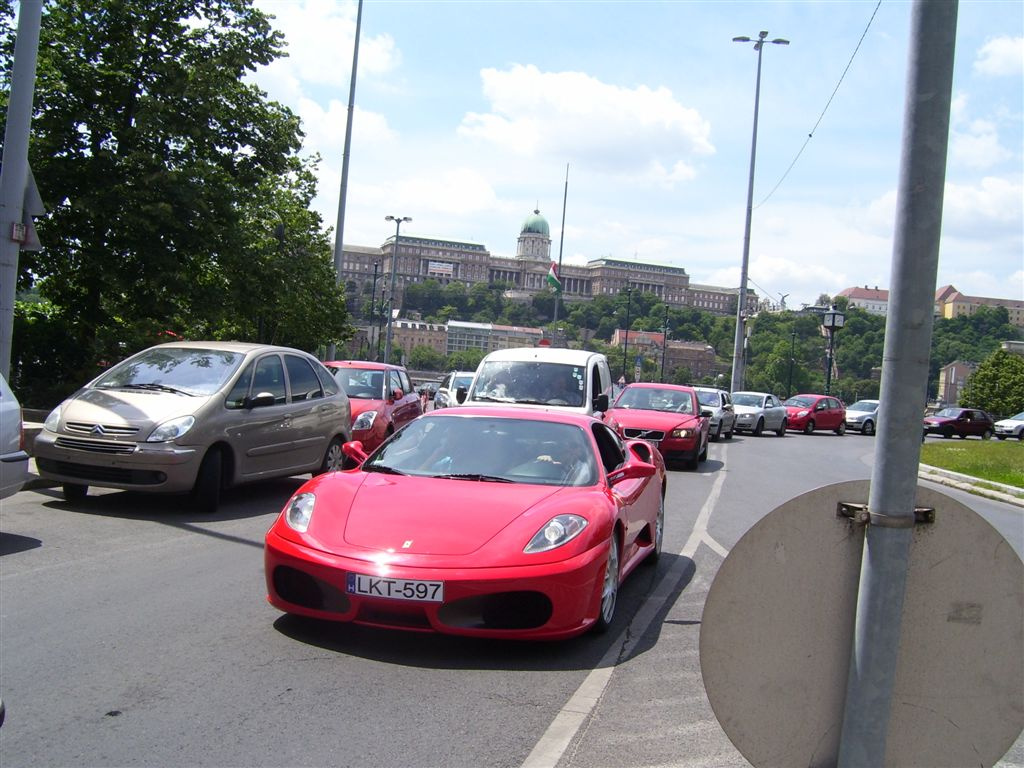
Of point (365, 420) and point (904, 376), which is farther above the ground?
point (904, 376)

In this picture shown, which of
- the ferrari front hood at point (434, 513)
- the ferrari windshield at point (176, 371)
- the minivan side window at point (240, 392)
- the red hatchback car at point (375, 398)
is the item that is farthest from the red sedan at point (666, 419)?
the ferrari front hood at point (434, 513)

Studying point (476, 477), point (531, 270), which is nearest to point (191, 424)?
point (476, 477)

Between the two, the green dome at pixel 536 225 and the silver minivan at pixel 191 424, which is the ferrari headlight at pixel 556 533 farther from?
the green dome at pixel 536 225

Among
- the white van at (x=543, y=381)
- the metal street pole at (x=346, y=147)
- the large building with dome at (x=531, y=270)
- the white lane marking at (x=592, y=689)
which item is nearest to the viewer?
the white lane marking at (x=592, y=689)

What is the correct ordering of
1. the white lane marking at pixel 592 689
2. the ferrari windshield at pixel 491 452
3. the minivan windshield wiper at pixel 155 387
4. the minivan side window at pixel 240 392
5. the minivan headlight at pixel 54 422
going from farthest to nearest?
the minivan side window at pixel 240 392, the minivan windshield wiper at pixel 155 387, the minivan headlight at pixel 54 422, the ferrari windshield at pixel 491 452, the white lane marking at pixel 592 689

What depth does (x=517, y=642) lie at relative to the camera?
533 cm

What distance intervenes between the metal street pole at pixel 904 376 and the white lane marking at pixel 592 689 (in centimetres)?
163

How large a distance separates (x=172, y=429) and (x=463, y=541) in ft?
16.8

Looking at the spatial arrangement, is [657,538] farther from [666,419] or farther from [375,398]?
[666,419]

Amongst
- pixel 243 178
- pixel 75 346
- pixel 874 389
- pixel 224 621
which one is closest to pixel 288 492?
pixel 224 621

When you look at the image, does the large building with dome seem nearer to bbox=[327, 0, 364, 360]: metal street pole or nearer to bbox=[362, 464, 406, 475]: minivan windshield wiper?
bbox=[327, 0, 364, 360]: metal street pole

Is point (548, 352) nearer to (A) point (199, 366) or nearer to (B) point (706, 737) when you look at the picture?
(A) point (199, 366)

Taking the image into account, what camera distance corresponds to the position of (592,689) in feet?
15.1

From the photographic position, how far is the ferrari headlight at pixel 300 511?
5.39 meters
